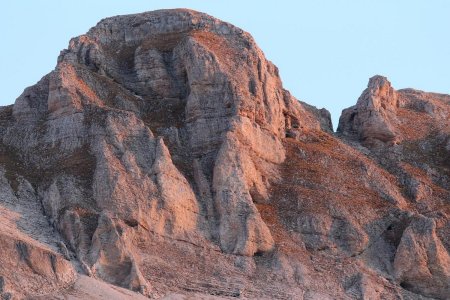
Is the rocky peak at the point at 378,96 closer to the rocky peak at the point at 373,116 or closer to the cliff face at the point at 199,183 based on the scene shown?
the rocky peak at the point at 373,116

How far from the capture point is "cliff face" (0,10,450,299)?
84.9 metres

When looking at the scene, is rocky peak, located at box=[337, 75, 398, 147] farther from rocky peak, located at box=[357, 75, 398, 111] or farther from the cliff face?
the cliff face

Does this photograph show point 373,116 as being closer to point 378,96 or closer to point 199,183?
point 378,96

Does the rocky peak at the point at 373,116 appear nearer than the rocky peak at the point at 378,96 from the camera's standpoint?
Yes

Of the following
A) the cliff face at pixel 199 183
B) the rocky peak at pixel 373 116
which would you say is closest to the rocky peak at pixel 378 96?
the rocky peak at pixel 373 116

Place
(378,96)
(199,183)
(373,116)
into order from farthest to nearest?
(378,96), (373,116), (199,183)

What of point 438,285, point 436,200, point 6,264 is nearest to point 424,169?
point 436,200

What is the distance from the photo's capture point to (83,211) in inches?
3396

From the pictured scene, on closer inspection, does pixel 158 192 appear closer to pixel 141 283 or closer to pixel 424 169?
pixel 141 283

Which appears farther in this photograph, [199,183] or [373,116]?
[373,116]

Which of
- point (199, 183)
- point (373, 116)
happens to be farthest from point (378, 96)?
point (199, 183)

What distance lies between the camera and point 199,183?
9125 cm

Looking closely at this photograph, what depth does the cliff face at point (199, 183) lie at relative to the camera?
3342 inches

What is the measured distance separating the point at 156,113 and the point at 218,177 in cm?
826
